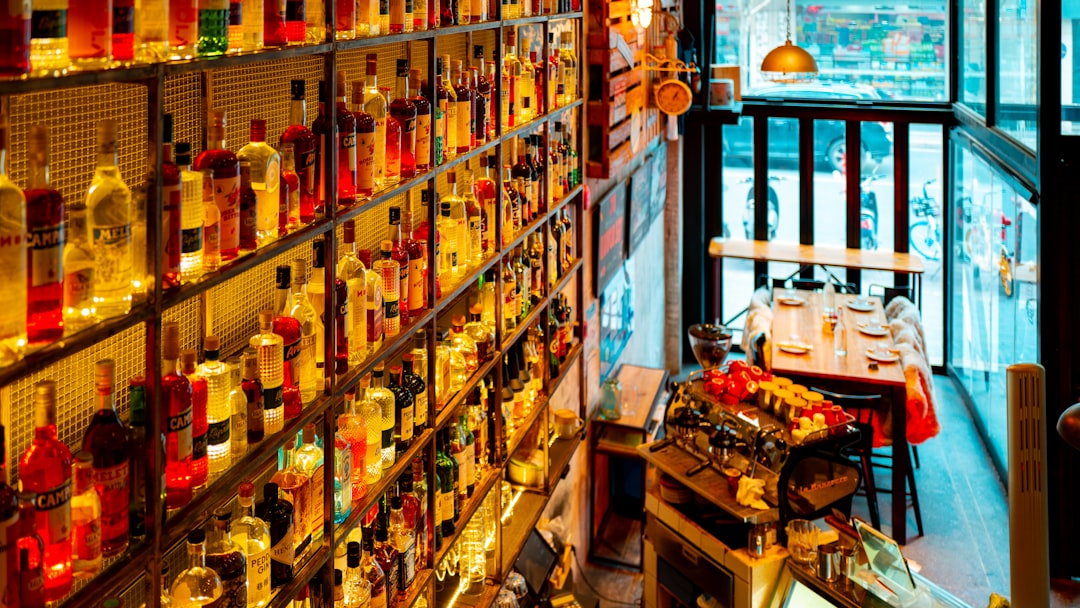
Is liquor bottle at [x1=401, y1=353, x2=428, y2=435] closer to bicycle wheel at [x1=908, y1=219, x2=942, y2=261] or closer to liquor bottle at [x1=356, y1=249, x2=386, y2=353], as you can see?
liquor bottle at [x1=356, y1=249, x2=386, y2=353]

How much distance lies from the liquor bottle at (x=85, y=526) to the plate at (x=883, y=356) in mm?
4938

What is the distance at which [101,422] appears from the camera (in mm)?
1531

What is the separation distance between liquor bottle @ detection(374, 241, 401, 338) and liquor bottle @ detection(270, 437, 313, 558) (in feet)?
1.60

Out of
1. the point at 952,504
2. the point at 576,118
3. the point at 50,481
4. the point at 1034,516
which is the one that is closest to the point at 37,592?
the point at 50,481

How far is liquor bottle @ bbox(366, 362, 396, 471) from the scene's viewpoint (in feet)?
7.98

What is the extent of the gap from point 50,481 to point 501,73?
2057 mm

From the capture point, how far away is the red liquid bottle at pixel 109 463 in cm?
150

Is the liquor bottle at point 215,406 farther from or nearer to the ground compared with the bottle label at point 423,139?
nearer to the ground

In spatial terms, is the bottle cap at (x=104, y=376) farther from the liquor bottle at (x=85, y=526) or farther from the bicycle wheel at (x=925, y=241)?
the bicycle wheel at (x=925, y=241)

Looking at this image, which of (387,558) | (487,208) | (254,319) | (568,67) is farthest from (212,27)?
(568,67)

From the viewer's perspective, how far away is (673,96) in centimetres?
591

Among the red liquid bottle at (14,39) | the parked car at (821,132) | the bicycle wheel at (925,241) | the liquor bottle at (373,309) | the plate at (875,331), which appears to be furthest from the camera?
the bicycle wheel at (925,241)

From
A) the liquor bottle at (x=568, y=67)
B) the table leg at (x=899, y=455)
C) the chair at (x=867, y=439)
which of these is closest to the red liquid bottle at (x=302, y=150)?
the liquor bottle at (x=568, y=67)

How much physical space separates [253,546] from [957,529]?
4769 millimetres
